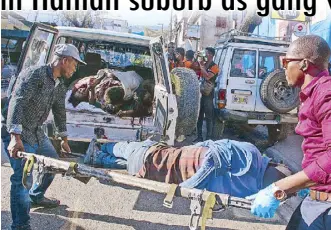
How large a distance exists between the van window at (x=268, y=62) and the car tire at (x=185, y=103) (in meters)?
2.12

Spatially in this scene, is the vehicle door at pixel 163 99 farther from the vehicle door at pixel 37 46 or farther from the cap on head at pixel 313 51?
the cap on head at pixel 313 51

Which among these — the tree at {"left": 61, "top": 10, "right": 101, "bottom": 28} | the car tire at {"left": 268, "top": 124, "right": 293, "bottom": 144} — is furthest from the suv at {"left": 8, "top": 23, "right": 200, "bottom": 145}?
the tree at {"left": 61, "top": 10, "right": 101, "bottom": 28}

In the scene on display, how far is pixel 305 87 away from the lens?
7.54ft

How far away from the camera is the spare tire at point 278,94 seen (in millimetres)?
7285

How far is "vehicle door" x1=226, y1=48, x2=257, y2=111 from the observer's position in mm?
7676

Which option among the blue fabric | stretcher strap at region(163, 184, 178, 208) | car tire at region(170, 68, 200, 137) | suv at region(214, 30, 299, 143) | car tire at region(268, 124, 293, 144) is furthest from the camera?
car tire at region(268, 124, 293, 144)

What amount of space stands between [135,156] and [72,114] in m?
1.66

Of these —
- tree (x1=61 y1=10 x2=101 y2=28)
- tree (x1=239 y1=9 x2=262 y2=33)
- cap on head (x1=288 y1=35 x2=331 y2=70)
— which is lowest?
cap on head (x1=288 y1=35 x2=331 y2=70)

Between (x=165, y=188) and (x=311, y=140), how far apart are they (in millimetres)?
1003

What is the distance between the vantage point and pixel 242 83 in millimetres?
7684

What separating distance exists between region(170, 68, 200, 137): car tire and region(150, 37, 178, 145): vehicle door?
16.9 inches

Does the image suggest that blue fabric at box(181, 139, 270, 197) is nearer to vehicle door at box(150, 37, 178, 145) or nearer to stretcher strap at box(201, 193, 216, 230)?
stretcher strap at box(201, 193, 216, 230)

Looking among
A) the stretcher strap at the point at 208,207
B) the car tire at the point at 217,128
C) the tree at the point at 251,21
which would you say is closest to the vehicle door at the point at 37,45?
the stretcher strap at the point at 208,207

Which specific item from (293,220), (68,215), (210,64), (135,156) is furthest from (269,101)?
(293,220)
